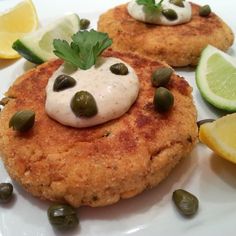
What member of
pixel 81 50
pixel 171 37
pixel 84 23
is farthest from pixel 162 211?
pixel 84 23

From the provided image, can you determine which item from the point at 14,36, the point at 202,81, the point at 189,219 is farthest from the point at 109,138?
the point at 14,36

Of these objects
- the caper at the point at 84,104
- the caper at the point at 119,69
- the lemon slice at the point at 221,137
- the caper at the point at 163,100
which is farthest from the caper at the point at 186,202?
the caper at the point at 119,69

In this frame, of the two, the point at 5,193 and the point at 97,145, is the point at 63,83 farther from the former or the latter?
the point at 5,193

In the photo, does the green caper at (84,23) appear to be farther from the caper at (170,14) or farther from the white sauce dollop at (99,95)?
the white sauce dollop at (99,95)

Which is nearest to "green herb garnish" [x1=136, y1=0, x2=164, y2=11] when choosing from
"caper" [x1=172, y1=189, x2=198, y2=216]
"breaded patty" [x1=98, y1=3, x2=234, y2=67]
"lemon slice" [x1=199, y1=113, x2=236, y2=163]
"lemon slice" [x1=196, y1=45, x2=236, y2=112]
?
"breaded patty" [x1=98, y1=3, x2=234, y2=67]

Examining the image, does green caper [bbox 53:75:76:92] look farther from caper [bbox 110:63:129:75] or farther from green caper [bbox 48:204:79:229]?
green caper [bbox 48:204:79:229]

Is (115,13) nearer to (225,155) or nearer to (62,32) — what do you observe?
(62,32)
